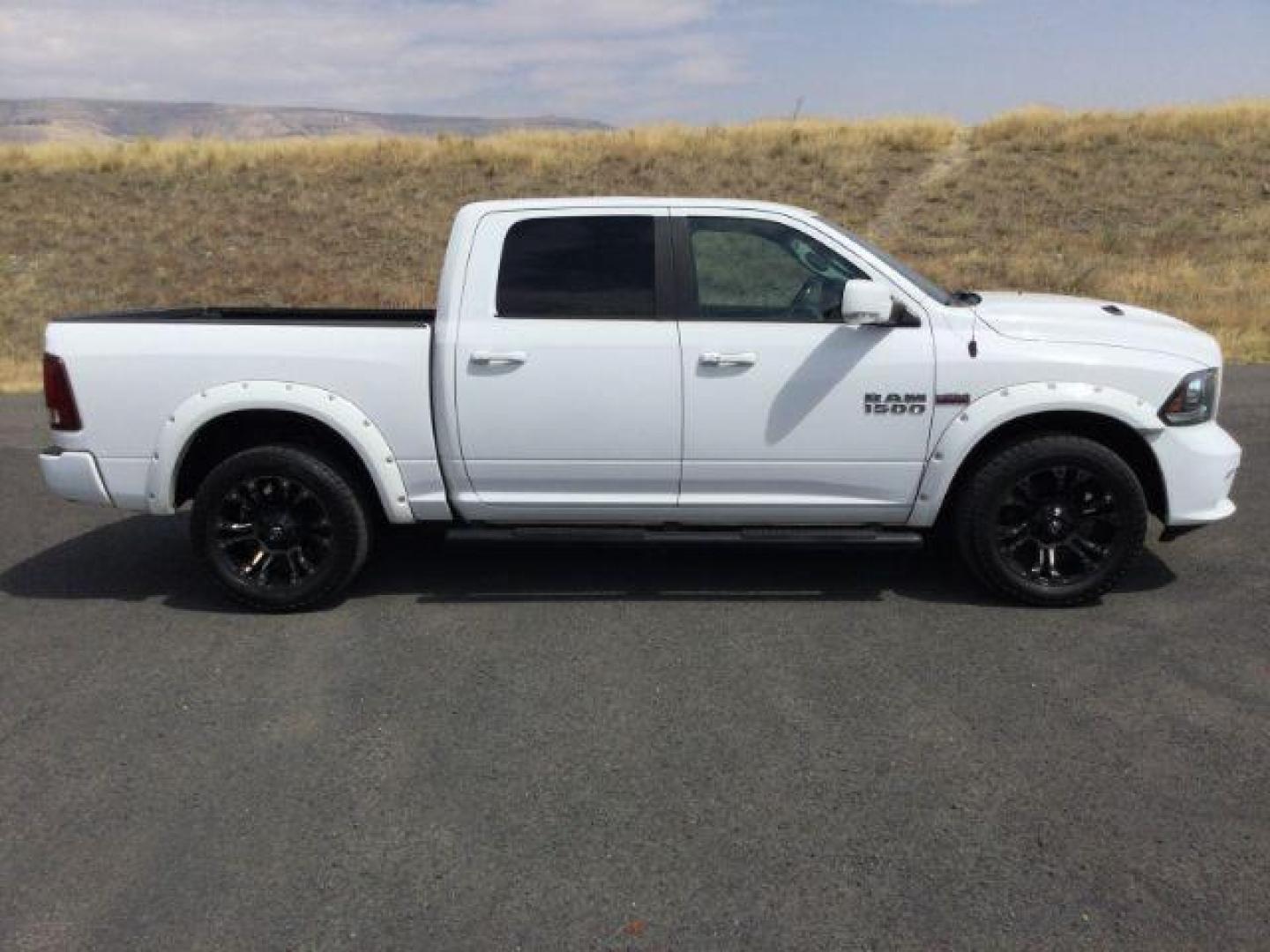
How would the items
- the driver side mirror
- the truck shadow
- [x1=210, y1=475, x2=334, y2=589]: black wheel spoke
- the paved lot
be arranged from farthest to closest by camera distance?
the truck shadow
[x1=210, y1=475, x2=334, y2=589]: black wheel spoke
the driver side mirror
the paved lot

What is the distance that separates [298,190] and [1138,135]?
833 inches

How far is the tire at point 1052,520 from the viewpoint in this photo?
509 centimetres

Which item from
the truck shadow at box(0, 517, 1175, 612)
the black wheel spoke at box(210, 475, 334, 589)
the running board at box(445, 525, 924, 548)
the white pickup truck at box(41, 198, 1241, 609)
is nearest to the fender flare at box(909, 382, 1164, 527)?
the white pickup truck at box(41, 198, 1241, 609)

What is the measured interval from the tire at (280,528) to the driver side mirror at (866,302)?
247cm

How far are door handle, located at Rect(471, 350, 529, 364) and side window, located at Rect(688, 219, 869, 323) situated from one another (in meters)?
0.85

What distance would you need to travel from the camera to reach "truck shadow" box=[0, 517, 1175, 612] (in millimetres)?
5578

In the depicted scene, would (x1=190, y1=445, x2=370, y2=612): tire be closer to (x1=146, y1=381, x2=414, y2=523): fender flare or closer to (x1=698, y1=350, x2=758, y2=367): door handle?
(x1=146, y1=381, x2=414, y2=523): fender flare

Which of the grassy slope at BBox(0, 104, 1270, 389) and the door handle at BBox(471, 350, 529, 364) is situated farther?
the grassy slope at BBox(0, 104, 1270, 389)

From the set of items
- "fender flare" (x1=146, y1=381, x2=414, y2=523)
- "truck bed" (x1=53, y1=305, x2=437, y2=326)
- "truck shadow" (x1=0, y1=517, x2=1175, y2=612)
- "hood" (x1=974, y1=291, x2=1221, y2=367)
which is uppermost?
"hood" (x1=974, y1=291, x2=1221, y2=367)

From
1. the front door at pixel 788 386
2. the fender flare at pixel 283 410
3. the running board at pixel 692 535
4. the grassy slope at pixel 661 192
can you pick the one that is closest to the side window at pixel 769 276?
the front door at pixel 788 386

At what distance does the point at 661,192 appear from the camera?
2684 centimetres

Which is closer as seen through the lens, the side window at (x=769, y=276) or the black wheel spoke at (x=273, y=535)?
the side window at (x=769, y=276)

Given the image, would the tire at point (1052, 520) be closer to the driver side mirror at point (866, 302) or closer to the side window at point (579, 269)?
the driver side mirror at point (866, 302)

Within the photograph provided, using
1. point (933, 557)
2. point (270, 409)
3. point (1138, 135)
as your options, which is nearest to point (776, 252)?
point (933, 557)
